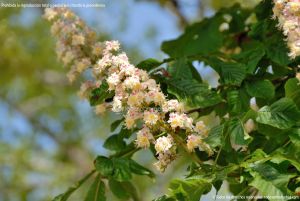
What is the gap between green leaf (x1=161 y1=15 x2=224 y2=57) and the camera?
2721 mm

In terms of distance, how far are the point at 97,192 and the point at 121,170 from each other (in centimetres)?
15

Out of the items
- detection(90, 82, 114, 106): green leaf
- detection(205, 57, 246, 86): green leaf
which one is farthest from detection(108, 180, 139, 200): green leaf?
detection(205, 57, 246, 86): green leaf

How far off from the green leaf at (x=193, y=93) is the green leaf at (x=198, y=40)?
0.74 metres

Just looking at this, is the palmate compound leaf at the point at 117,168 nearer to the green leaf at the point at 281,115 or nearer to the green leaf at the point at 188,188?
the green leaf at the point at 188,188

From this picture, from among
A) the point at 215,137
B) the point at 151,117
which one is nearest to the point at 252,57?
the point at 215,137

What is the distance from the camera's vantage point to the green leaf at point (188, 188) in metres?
1.58

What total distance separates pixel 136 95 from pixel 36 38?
635cm

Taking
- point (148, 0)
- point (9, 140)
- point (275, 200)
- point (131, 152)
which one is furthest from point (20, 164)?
point (275, 200)

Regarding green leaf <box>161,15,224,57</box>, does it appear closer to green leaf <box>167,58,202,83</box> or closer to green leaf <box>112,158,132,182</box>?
green leaf <box>167,58,202,83</box>

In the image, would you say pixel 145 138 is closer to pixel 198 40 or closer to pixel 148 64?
pixel 148 64

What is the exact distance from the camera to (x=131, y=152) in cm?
213

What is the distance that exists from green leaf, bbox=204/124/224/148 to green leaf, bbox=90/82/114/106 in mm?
367

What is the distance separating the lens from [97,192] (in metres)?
2.04

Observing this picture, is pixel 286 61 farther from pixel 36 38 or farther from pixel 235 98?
pixel 36 38
